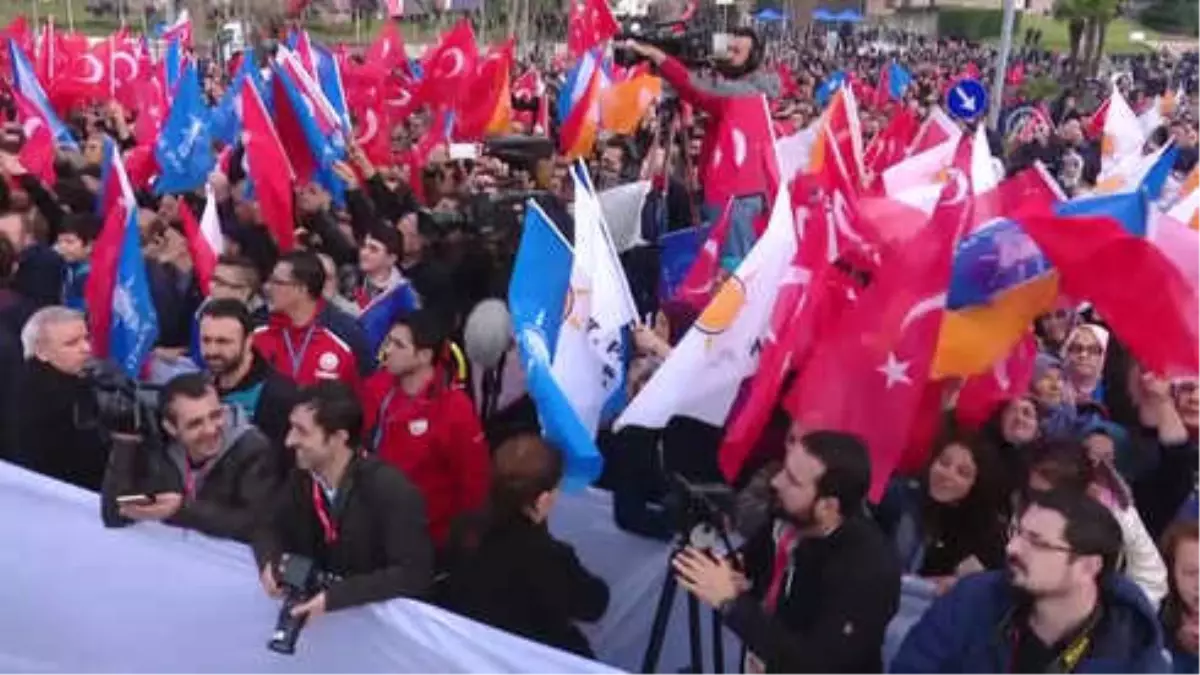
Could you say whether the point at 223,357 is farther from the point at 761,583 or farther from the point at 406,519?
the point at 761,583

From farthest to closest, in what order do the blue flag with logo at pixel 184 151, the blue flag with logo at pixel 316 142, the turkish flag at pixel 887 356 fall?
the blue flag with logo at pixel 184 151
the blue flag with logo at pixel 316 142
the turkish flag at pixel 887 356

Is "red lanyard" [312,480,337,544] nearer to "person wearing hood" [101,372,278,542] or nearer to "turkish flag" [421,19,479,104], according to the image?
"person wearing hood" [101,372,278,542]

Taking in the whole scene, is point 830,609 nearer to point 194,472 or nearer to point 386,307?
point 194,472

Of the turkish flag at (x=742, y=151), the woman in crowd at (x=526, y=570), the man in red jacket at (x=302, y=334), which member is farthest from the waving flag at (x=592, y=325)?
the turkish flag at (x=742, y=151)

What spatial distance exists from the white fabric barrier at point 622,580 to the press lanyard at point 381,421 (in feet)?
2.44

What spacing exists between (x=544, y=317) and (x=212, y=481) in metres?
1.45

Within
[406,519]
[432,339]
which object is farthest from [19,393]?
[406,519]

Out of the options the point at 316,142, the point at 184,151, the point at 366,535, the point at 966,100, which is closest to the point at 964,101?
the point at 966,100

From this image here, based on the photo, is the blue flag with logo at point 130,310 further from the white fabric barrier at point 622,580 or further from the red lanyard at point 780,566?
the red lanyard at point 780,566

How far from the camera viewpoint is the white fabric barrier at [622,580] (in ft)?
17.1

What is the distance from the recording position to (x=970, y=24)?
249 ft

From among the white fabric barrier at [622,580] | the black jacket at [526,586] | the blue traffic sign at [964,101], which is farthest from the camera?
the blue traffic sign at [964,101]

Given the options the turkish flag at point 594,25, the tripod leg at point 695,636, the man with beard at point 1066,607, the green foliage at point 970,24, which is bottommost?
the green foliage at point 970,24

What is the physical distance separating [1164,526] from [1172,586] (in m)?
1.01
